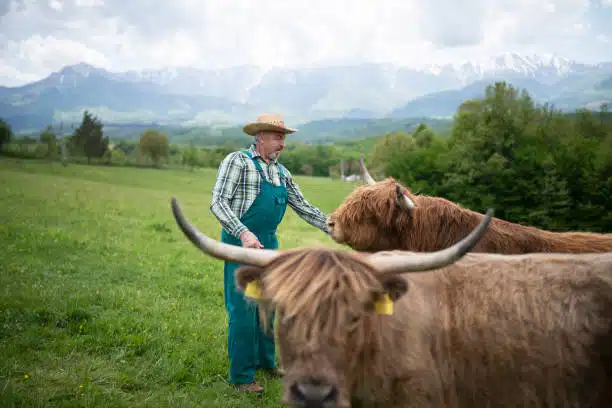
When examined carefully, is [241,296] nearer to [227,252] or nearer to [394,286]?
[227,252]

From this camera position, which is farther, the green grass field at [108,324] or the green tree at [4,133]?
the green tree at [4,133]

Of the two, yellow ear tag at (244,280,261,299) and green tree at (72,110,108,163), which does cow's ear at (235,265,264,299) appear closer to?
yellow ear tag at (244,280,261,299)

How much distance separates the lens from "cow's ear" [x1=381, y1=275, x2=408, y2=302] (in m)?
3.07

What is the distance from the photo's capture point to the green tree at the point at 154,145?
100562 mm

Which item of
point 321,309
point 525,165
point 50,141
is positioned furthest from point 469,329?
point 50,141

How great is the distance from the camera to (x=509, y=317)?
3.48 m

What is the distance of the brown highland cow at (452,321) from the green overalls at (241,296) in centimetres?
216

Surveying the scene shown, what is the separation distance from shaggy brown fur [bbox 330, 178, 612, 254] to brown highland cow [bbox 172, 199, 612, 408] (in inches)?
77.7

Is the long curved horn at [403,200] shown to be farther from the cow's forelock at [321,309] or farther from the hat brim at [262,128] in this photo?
the cow's forelock at [321,309]

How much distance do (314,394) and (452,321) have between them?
4.66ft

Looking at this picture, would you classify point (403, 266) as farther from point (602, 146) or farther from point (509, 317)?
point (602, 146)

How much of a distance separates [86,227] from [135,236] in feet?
6.31

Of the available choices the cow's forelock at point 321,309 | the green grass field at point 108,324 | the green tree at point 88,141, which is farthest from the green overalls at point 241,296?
the green tree at point 88,141

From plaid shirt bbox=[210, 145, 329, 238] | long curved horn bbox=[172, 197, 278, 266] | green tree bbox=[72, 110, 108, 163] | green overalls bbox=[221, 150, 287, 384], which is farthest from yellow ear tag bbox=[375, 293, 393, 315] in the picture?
green tree bbox=[72, 110, 108, 163]
